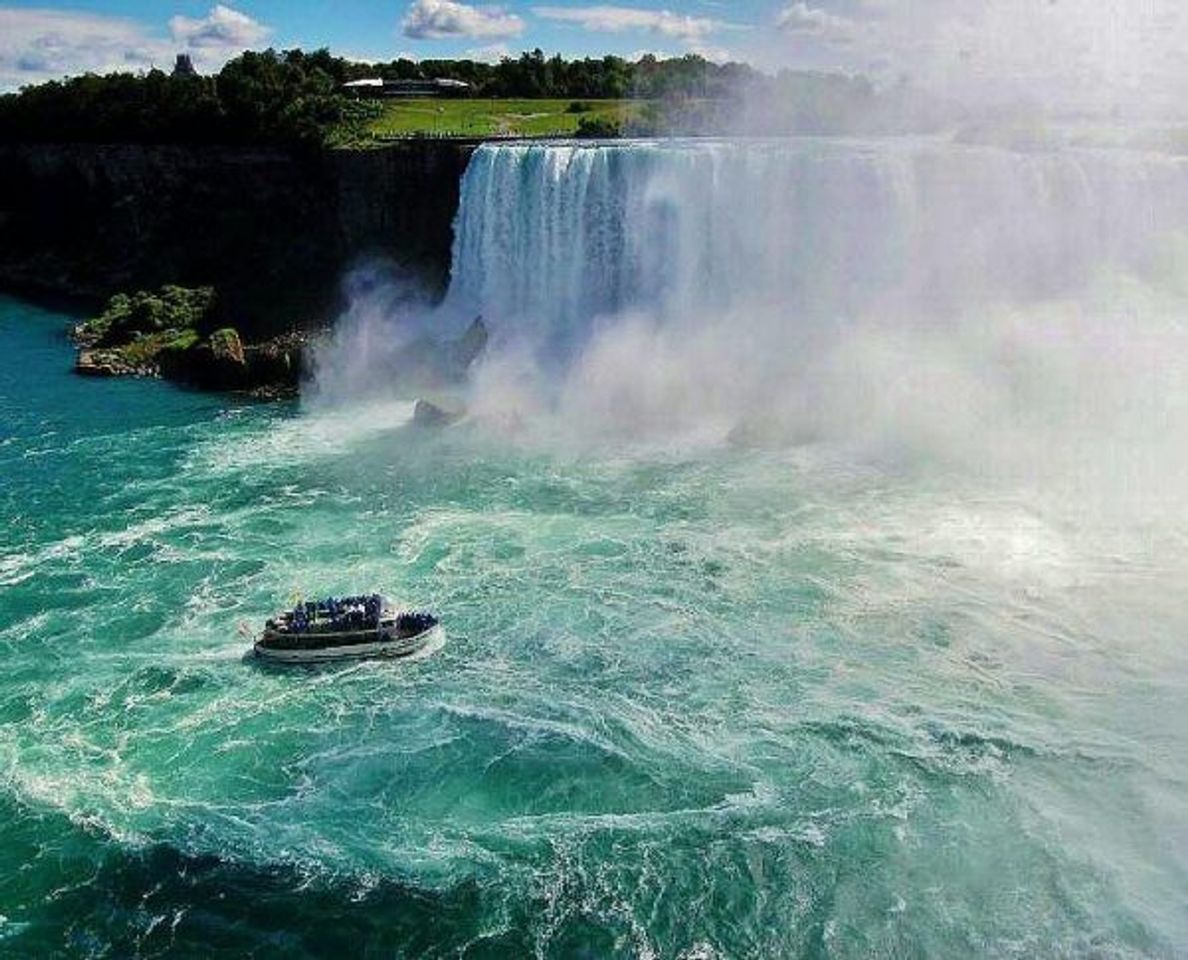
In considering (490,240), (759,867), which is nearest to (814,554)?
(759,867)

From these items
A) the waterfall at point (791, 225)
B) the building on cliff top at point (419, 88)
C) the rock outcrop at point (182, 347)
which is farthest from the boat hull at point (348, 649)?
the building on cliff top at point (419, 88)

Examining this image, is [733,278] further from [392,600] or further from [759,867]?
[759,867]

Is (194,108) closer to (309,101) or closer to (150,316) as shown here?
(309,101)

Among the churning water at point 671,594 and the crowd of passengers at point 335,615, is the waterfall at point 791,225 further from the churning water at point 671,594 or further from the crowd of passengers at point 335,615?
the crowd of passengers at point 335,615

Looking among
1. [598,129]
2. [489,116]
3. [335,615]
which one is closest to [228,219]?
[489,116]

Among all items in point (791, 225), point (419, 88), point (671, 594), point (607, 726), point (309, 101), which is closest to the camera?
point (607, 726)

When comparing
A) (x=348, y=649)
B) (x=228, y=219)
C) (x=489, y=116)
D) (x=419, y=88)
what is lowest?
(x=348, y=649)

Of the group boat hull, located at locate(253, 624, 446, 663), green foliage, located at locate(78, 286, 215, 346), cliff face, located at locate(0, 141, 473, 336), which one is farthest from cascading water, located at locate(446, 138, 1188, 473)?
boat hull, located at locate(253, 624, 446, 663)

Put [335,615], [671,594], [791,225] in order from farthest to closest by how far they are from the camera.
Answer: [791,225] → [671,594] → [335,615]
